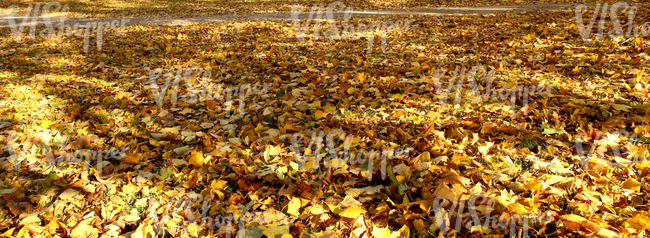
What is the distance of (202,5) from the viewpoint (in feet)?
48.2

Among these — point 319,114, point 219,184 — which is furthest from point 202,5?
point 219,184

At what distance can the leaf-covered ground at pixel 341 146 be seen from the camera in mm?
1836

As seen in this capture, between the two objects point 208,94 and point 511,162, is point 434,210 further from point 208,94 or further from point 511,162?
point 208,94

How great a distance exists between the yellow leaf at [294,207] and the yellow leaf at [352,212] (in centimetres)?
27

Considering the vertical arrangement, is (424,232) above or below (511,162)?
below

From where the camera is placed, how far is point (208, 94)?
3922 mm

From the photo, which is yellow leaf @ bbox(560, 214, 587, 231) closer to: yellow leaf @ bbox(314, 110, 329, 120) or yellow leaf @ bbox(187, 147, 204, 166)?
yellow leaf @ bbox(314, 110, 329, 120)

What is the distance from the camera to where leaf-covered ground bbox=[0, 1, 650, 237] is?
184 cm

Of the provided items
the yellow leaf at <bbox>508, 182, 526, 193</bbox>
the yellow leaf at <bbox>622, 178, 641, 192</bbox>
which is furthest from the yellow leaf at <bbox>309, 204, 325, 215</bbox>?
the yellow leaf at <bbox>622, 178, 641, 192</bbox>

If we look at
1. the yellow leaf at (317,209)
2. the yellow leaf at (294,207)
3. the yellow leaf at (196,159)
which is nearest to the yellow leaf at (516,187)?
the yellow leaf at (317,209)

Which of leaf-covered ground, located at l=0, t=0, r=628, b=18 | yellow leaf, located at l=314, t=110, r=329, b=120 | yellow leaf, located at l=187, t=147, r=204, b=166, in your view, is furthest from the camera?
leaf-covered ground, located at l=0, t=0, r=628, b=18

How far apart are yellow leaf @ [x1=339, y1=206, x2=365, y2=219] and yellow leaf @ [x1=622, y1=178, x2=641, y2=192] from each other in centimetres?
147

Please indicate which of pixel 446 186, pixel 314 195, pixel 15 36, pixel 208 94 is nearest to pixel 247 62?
pixel 208 94

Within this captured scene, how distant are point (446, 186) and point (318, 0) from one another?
1404cm
